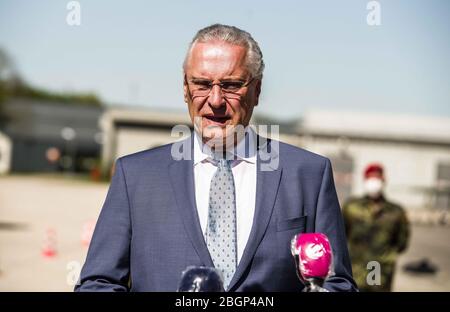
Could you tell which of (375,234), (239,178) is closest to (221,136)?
(239,178)

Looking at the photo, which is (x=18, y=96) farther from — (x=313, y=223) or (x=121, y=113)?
(x=313, y=223)

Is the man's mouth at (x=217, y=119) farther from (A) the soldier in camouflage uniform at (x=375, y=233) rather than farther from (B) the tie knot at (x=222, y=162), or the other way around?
(A) the soldier in camouflage uniform at (x=375, y=233)

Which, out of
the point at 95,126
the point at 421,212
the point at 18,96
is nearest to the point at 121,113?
the point at 421,212

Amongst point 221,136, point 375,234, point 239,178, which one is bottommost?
point 375,234

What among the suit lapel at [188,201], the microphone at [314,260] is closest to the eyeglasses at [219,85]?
the suit lapel at [188,201]

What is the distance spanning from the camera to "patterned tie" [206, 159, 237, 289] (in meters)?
2.02

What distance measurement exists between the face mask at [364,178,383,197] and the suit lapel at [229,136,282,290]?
17.4ft

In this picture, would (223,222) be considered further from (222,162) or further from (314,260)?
(314,260)

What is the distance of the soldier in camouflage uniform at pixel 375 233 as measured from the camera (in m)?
6.99

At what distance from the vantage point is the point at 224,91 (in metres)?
1.99

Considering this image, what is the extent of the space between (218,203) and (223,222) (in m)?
0.07

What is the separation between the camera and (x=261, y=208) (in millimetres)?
2076

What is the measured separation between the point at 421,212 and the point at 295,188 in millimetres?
33024

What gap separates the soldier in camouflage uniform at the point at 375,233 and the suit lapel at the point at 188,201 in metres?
5.13
